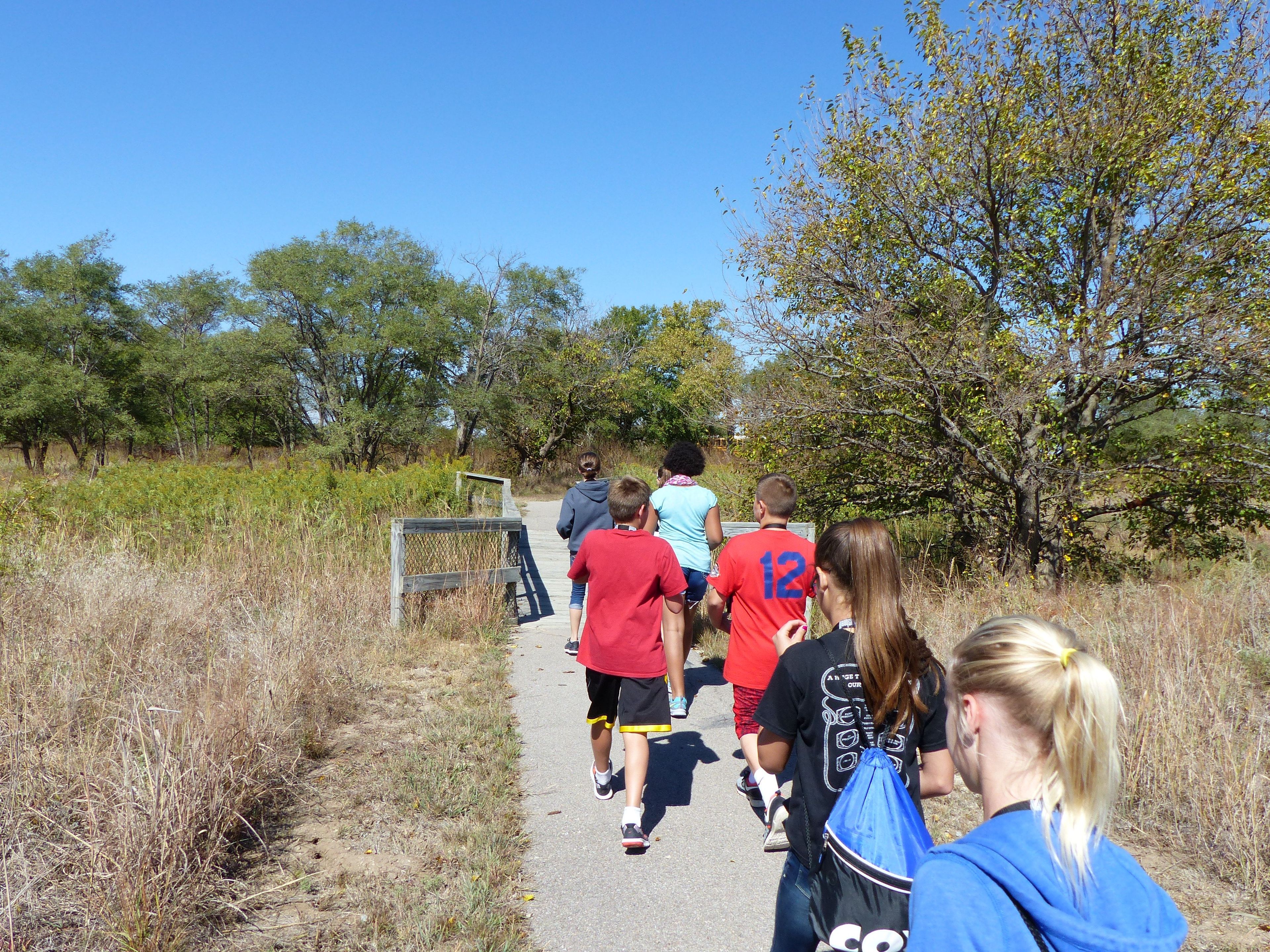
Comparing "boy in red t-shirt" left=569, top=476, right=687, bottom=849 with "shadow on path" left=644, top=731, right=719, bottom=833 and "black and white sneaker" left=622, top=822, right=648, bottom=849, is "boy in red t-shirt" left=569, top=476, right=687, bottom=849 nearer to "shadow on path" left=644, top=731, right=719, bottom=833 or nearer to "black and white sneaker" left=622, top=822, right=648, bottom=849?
"black and white sneaker" left=622, top=822, right=648, bottom=849

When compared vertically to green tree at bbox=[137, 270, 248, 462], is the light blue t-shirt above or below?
below

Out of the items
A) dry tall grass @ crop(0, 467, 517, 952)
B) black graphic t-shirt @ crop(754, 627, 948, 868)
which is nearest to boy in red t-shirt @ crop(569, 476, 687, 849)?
dry tall grass @ crop(0, 467, 517, 952)

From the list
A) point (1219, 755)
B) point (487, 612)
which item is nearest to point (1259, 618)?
point (1219, 755)

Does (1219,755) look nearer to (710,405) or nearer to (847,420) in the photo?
(847,420)

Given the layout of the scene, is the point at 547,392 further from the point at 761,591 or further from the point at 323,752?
the point at 761,591

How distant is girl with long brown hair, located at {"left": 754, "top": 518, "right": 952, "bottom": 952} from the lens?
7.56 ft

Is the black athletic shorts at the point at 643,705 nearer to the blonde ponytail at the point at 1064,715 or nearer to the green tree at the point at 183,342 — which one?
the blonde ponytail at the point at 1064,715

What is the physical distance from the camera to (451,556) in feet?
29.2

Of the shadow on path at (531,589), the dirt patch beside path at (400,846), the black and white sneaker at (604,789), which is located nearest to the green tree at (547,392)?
the shadow on path at (531,589)

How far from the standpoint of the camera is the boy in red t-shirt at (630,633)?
4.04 meters

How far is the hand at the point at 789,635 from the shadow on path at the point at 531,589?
24.0ft

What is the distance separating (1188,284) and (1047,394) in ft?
5.88

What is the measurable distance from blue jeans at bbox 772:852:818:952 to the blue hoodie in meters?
1.15

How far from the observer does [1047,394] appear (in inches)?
335
